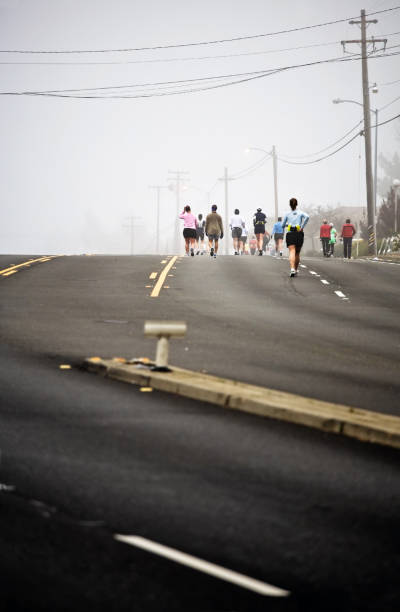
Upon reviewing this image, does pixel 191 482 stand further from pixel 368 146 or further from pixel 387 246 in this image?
pixel 387 246

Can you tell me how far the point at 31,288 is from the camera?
68.5ft

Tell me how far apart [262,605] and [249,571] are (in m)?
0.41

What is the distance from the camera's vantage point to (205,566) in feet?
14.9

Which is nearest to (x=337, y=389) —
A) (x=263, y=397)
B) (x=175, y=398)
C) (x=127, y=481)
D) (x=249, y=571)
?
(x=263, y=397)

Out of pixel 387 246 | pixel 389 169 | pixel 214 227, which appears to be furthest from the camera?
pixel 389 169

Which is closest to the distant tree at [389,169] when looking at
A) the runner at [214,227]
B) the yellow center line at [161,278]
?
the runner at [214,227]

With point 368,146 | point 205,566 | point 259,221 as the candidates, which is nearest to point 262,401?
point 205,566

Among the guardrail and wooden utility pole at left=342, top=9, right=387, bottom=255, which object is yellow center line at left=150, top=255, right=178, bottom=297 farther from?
the guardrail

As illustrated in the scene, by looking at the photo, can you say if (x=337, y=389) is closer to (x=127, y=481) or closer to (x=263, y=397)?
(x=263, y=397)

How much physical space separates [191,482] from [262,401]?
7.84 ft

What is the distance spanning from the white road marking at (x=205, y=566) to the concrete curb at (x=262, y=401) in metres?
3.16

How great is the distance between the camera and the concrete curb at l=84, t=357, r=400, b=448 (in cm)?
749

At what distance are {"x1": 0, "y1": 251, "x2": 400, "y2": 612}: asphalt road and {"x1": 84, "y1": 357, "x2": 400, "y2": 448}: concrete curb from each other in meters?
0.17

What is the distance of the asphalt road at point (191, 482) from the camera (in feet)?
14.2
